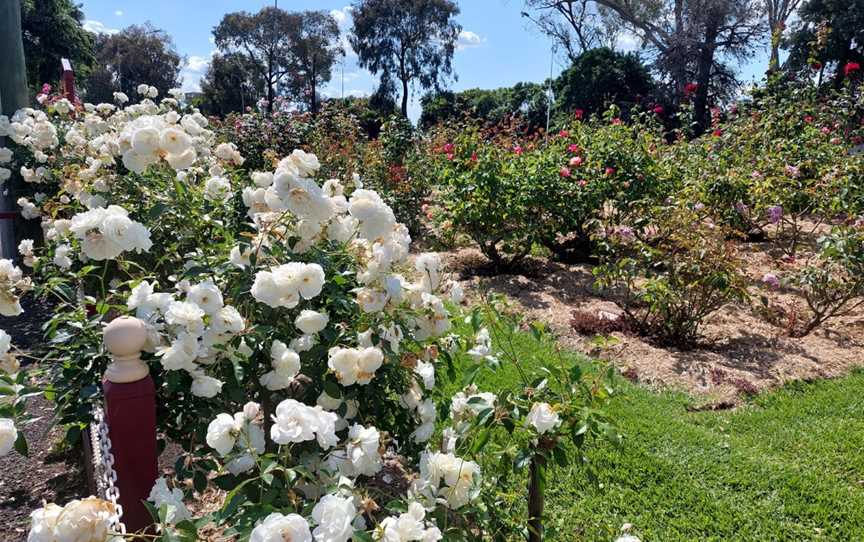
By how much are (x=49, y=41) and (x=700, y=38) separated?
24.2 metres

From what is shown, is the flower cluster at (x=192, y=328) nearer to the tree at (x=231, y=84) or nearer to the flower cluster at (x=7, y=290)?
the flower cluster at (x=7, y=290)

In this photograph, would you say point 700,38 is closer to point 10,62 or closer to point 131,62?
point 10,62

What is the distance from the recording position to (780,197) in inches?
252

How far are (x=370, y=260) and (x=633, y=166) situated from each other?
518 cm

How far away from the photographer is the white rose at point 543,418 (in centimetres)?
151

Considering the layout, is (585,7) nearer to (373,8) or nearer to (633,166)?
(373,8)

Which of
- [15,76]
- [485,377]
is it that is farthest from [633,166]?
[15,76]

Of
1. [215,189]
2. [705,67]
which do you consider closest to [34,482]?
[215,189]

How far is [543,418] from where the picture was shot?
1.52 metres

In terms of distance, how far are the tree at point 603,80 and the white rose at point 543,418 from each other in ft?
76.3

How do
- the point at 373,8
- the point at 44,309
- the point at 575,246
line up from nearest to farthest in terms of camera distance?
the point at 44,309, the point at 575,246, the point at 373,8

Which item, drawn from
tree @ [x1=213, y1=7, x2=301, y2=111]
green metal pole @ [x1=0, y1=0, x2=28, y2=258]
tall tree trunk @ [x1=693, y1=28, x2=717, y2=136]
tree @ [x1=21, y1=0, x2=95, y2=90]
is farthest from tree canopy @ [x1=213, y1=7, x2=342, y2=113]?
green metal pole @ [x1=0, y1=0, x2=28, y2=258]

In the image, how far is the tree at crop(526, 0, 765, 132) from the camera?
74.9 ft

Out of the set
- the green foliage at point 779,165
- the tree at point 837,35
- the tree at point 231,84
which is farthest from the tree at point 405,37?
the green foliage at point 779,165
